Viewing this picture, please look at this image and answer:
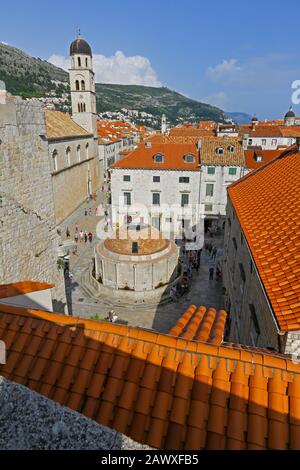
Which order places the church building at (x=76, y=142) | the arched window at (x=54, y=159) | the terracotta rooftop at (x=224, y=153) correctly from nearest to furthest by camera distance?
the terracotta rooftop at (x=224, y=153), the arched window at (x=54, y=159), the church building at (x=76, y=142)

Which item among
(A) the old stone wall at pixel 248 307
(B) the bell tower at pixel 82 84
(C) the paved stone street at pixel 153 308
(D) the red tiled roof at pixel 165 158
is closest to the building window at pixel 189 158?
(D) the red tiled roof at pixel 165 158

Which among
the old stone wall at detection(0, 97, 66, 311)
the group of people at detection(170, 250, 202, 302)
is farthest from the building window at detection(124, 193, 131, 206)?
the old stone wall at detection(0, 97, 66, 311)

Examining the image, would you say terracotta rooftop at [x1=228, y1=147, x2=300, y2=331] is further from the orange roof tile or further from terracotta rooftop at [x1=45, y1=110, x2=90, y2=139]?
terracotta rooftop at [x1=45, y1=110, x2=90, y2=139]

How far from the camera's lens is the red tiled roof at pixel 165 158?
29188 mm

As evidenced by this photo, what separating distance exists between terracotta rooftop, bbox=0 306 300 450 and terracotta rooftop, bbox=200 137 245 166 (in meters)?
26.4

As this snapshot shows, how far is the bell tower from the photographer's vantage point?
42.3 meters

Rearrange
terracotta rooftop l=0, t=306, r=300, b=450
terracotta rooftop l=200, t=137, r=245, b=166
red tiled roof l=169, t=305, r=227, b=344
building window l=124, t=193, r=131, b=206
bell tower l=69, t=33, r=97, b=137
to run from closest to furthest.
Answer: terracotta rooftop l=0, t=306, r=300, b=450
red tiled roof l=169, t=305, r=227, b=344
terracotta rooftop l=200, t=137, r=245, b=166
building window l=124, t=193, r=131, b=206
bell tower l=69, t=33, r=97, b=137

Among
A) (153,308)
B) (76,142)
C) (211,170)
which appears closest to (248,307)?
(153,308)

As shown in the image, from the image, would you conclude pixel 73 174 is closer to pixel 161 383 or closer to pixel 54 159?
pixel 54 159

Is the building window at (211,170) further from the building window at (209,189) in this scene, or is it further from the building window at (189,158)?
the building window at (189,158)

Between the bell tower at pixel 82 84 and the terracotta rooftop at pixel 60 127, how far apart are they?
1.99 meters

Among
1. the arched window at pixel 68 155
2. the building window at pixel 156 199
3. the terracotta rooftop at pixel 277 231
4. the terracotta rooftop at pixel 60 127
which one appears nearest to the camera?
the terracotta rooftop at pixel 277 231

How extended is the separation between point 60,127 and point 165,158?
54.4ft

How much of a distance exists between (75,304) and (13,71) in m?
149
